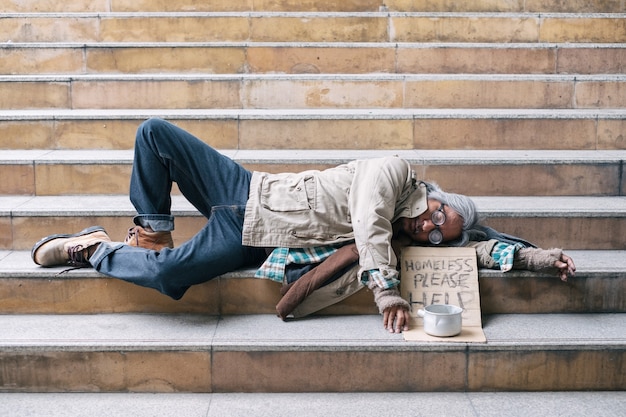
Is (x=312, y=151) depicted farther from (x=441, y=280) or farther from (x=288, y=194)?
(x=441, y=280)

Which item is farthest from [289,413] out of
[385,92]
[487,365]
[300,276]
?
[385,92]

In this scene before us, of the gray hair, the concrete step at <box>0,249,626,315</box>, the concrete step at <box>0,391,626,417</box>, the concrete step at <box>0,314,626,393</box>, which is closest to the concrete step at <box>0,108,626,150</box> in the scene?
the gray hair

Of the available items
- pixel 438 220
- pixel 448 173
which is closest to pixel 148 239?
pixel 438 220

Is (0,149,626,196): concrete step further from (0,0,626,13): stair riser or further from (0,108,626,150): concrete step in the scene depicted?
(0,0,626,13): stair riser

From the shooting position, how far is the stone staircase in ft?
9.68

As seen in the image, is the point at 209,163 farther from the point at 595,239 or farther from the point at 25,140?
the point at 595,239

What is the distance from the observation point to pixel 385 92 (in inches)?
189

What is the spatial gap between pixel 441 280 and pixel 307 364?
28.5 inches

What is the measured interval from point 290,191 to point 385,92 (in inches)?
69.9

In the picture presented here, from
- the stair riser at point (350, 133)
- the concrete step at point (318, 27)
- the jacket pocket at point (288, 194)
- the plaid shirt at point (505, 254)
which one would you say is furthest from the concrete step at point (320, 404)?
the concrete step at point (318, 27)

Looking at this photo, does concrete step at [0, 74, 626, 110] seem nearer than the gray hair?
No

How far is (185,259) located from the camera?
10.1 ft

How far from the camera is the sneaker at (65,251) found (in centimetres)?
330

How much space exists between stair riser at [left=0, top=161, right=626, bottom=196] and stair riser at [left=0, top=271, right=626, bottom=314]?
900 mm
